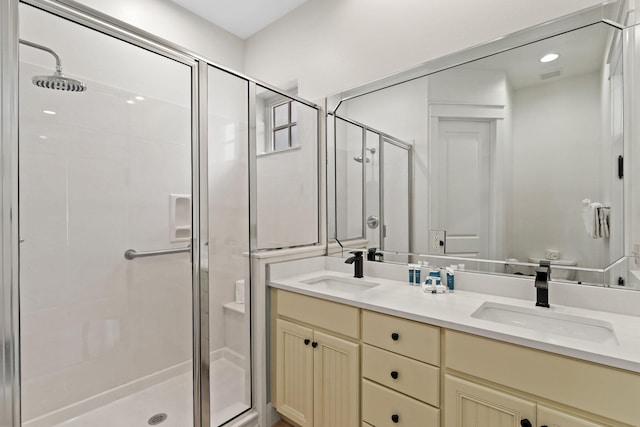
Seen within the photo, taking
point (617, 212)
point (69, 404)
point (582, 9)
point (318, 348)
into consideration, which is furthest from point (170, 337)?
point (582, 9)

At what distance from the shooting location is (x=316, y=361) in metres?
1.62

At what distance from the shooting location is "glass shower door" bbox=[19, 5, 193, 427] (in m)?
1.64

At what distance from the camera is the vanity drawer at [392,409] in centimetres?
123

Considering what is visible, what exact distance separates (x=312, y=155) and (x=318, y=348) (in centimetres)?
133

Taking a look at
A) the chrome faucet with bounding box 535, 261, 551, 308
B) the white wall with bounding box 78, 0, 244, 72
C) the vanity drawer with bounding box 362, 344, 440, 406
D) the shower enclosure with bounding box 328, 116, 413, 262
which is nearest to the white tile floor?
the vanity drawer with bounding box 362, 344, 440, 406

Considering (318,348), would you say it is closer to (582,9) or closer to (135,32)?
(135,32)

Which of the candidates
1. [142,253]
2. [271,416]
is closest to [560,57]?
[271,416]

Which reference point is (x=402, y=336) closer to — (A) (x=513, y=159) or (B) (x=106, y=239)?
(A) (x=513, y=159)

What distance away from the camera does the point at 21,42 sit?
119 cm

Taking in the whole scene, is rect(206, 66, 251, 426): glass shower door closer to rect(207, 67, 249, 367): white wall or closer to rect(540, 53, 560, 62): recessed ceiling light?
rect(207, 67, 249, 367): white wall

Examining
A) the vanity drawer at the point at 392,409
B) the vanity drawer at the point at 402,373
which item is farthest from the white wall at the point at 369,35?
the vanity drawer at the point at 392,409

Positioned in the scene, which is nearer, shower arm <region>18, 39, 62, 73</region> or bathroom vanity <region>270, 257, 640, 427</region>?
bathroom vanity <region>270, 257, 640, 427</region>

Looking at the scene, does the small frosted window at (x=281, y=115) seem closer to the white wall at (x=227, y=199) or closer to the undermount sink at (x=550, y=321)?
the white wall at (x=227, y=199)

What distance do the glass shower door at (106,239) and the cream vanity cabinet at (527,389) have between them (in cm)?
137
